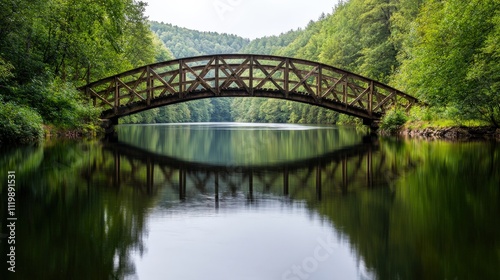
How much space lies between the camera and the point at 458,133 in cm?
2942

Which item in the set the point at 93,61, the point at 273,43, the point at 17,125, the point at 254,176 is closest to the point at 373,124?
the point at 93,61

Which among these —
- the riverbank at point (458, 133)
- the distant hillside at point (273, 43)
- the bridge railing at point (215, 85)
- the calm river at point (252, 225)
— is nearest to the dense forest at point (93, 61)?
the riverbank at point (458, 133)

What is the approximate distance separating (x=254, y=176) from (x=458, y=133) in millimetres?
21277

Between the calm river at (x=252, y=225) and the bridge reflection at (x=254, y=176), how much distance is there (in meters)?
0.05

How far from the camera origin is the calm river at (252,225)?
190 inches

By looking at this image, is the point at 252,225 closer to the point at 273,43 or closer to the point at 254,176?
the point at 254,176

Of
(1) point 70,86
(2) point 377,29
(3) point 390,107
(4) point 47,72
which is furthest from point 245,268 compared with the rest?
(2) point 377,29

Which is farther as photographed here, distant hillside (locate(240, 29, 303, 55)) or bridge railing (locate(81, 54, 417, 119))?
distant hillside (locate(240, 29, 303, 55))

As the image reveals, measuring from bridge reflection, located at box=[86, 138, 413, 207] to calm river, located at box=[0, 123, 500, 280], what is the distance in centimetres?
5

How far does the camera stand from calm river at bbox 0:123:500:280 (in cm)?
482

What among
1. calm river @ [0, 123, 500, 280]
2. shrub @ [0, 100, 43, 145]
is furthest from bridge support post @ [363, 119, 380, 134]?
shrub @ [0, 100, 43, 145]

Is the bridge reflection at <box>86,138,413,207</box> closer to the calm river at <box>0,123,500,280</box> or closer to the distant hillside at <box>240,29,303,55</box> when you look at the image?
the calm river at <box>0,123,500,280</box>

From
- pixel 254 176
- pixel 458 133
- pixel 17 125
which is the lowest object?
pixel 254 176

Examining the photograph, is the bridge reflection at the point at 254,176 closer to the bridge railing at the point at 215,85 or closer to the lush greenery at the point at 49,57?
the lush greenery at the point at 49,57
